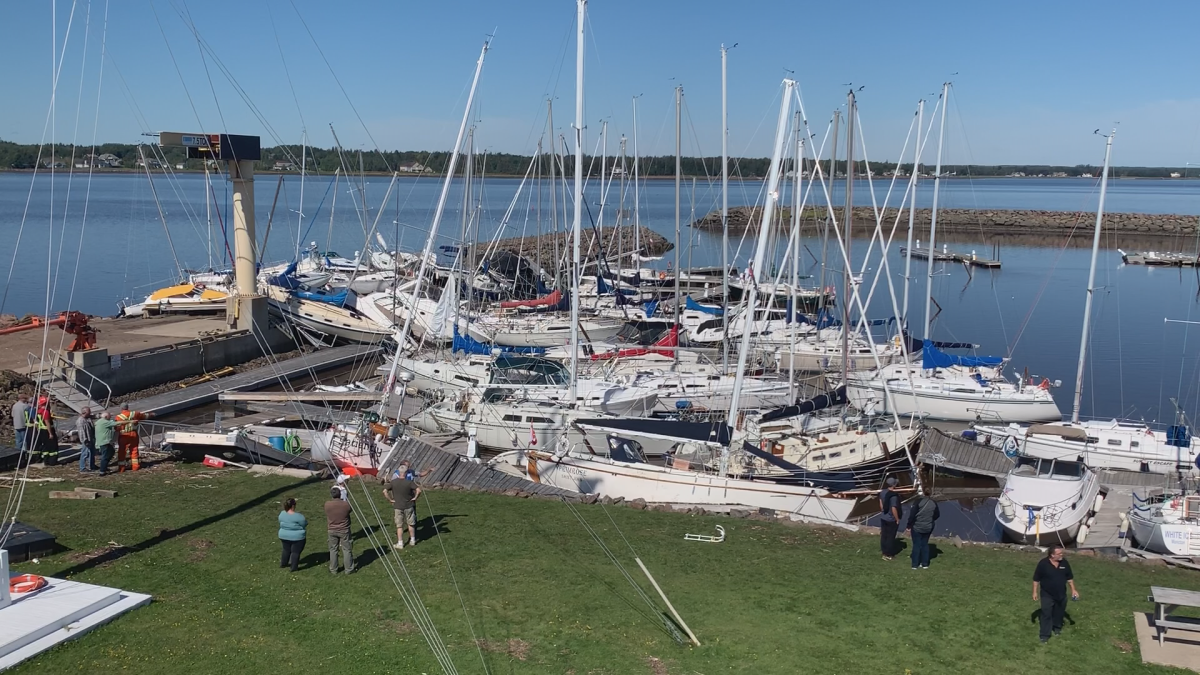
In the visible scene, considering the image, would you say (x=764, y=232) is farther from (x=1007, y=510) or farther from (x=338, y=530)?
(x=338, y=530)

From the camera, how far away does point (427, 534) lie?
1560 cm

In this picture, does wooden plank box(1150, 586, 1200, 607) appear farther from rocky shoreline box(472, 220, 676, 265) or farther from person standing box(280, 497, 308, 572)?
rocky shoreline box(472, 220, 676, 265)

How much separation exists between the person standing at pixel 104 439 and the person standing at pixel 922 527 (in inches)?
556

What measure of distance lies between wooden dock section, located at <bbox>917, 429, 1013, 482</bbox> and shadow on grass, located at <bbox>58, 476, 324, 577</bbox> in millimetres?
16928

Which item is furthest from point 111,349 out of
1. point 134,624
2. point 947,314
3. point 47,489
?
point 947,314

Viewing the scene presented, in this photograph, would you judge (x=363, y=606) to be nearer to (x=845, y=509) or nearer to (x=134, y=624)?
(x=134, y=624)

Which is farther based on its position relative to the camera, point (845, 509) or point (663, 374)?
point (663, 374)

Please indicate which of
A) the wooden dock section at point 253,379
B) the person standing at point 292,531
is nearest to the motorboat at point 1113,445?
the person standing at point 292,531

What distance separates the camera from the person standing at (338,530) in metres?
13.1

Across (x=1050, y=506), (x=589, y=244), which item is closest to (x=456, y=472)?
(x=1050, y=506)

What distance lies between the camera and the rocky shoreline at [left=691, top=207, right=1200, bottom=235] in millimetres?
123625

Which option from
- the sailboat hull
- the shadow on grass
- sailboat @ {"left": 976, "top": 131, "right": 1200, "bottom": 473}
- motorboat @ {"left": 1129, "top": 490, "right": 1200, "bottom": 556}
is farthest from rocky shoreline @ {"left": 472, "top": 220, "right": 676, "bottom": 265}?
the shadow on grass

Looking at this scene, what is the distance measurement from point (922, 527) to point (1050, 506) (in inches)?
320

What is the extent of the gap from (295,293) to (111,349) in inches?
513
